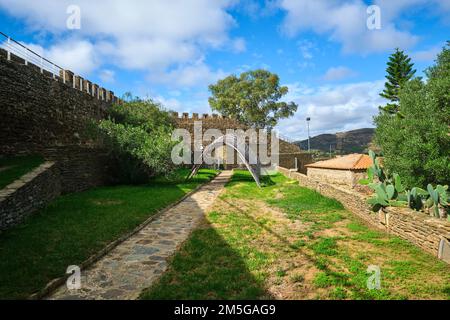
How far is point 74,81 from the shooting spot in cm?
1712

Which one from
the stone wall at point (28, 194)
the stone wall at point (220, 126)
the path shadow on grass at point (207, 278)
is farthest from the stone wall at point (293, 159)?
the path shadow on grass at point (207, 278)

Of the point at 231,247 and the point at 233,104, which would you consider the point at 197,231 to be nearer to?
the point at 231,247

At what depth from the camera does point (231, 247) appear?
6539 millimetres

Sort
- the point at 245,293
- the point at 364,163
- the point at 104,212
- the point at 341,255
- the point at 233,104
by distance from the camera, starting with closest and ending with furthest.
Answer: the point at 245,293 → the point at 341,255 → the point at 104,212 → the point at 364,163 → the point at 233,104

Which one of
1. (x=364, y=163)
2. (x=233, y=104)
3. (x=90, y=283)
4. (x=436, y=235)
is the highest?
(x=233, y=104)

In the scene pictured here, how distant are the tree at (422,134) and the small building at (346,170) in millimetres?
3110

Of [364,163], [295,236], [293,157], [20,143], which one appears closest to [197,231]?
[295,236]

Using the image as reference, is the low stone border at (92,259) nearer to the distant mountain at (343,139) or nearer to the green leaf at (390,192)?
the green leaf at (390,192)

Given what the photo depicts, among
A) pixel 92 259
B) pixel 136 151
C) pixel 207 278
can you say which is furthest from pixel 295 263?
pixel 136 151

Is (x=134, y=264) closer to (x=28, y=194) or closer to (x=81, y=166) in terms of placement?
(x=28, y=194)

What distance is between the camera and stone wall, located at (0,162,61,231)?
7.18 metres

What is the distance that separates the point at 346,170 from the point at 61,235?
19.5m

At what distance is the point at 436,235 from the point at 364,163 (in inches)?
614

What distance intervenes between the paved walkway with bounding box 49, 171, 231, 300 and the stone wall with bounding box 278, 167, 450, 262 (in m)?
5.83
